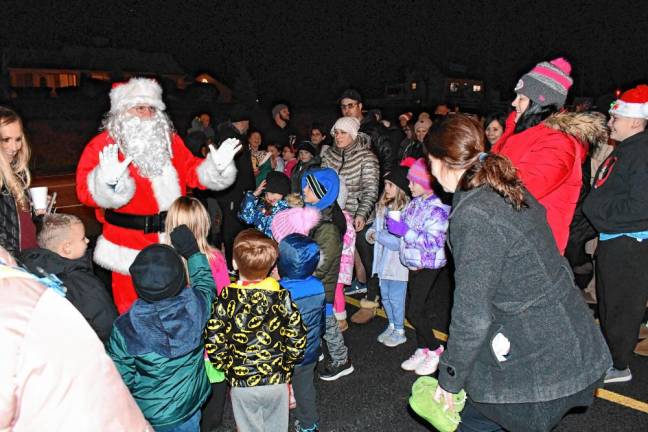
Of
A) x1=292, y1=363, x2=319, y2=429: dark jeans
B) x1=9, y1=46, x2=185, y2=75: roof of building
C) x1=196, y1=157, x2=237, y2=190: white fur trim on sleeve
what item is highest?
x1=9, y1=46, x2=185, y2=75: roof of building

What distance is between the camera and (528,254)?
2.07 m

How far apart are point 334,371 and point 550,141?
8.38 feet

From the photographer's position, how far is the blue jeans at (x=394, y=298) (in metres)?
4.88

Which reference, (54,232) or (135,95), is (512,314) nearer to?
(54,232)

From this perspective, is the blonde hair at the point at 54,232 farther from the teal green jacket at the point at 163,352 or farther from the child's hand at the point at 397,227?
the child's hand at the point at 397,227

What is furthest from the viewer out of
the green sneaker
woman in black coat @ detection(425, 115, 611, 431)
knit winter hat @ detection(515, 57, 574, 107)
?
knit winter hat @ detection(515, 57, 574, 107)

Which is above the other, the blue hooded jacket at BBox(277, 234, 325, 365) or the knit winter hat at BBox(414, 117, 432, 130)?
the knit winter hat at BBox(414, 117, 432, 130)

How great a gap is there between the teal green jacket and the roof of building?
138 ft

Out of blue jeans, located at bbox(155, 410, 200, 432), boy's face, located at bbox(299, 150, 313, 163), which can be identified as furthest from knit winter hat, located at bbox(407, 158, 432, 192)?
boy's face, located at bbox(299, 150, 313, 163)

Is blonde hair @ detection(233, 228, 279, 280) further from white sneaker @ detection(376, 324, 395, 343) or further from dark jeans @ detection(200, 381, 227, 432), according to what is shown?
white sneaker @ detection(376, 324, 395, 343)

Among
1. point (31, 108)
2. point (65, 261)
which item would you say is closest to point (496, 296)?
point (65, 261)

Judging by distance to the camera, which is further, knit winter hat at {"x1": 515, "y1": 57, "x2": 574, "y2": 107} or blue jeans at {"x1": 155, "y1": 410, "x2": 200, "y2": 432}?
knit winter hat at {"x1": 515, "y1": 57, "x2": 574, "y2": 107}

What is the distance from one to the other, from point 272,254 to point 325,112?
97.2ft

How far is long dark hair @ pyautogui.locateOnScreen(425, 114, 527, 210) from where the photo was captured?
209 cm
